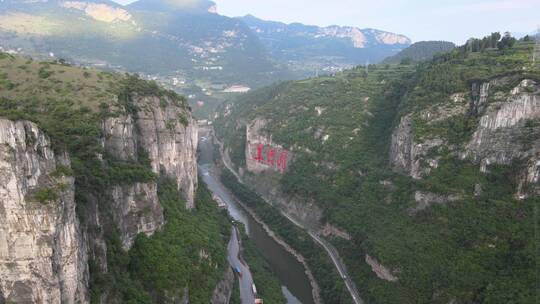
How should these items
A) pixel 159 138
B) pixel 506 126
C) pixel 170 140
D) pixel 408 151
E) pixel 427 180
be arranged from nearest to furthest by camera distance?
1. pixel 159 138
2. pixel 170 140
3. pixel 506 126
4. pixel 427 180
5. pixel 408 151

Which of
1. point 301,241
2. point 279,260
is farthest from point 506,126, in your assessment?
point 279,260

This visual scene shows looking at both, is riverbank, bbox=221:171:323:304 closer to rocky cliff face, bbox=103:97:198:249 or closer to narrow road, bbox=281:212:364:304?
narrow road, bbox=281:212:364:304

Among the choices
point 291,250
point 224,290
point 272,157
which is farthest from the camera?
point 272,157

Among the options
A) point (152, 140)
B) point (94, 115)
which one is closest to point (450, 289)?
point (152, 140)

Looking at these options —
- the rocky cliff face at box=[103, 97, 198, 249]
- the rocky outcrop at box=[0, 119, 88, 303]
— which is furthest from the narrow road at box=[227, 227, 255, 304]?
the rocky outcrop at box=[0, 119, 88, 303]

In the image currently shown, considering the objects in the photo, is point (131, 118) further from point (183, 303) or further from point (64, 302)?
point (64, 302)

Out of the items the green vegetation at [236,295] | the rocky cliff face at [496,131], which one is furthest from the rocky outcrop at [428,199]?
the green vegetation at [236,295]

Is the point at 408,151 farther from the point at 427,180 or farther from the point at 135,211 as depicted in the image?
the point at 135,211
